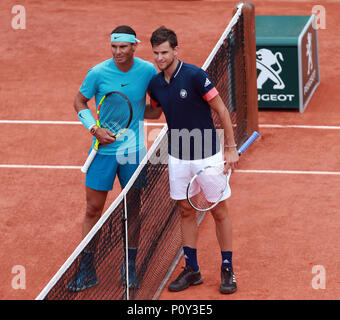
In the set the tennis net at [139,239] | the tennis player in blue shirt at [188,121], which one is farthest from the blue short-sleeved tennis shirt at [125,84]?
the tennis net at [139,239]

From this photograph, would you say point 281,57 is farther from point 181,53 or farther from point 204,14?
point 204,14

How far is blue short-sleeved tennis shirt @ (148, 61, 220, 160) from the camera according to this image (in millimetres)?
6500

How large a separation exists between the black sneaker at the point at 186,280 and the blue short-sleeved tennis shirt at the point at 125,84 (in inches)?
46.3

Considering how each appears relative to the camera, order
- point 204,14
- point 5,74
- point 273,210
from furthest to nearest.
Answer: point 204,14 → point 5,74 → point 273,210

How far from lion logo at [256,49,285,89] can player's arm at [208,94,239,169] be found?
4.44 meters

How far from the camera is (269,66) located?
10875mm

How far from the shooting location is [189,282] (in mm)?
7141

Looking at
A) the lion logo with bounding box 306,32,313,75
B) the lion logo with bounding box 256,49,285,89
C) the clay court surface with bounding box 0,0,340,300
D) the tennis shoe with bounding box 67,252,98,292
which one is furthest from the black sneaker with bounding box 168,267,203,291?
the lion logo with bounding box 306,32,313,75

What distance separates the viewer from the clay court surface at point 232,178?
7.43 meters

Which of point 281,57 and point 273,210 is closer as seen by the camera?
point 273,210

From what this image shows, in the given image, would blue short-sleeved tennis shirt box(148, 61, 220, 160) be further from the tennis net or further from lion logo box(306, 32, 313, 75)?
lion logo box(306, 32, 313, 75)

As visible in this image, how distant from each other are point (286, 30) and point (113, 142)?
16.2 feet

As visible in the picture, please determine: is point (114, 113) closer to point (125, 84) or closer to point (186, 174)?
point (125, 84)

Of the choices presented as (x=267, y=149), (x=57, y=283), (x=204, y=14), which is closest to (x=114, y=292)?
(x=57, y=283)
